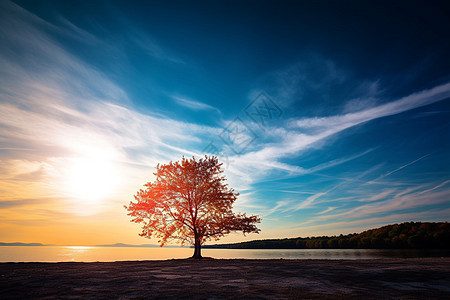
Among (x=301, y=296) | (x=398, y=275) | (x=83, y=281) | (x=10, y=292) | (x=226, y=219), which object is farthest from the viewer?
(x=226, y=219)

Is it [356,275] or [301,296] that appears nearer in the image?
[301,296]

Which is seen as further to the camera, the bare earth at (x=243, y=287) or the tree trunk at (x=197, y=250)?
the tree trunk at (x=197, y=250)

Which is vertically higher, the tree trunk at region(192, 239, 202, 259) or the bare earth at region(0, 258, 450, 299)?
the tree trunk at region(192, 239, 202, 259)

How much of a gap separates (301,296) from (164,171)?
931 inches

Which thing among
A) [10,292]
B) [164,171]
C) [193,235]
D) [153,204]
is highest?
[164,171]

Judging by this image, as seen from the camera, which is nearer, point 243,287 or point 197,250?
point 243,287

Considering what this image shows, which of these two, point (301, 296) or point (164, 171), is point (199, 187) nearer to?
point (164, 171)

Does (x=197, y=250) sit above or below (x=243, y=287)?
above

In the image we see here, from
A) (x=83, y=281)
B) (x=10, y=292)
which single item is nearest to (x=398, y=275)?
(x=83, y=281)

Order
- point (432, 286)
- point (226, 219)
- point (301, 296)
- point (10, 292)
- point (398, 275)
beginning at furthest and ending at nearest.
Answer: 1. point (226, 219)
2. point (398, 275)
3. point (432, 286)
4. point (10, 292)
5. point (301, 296)

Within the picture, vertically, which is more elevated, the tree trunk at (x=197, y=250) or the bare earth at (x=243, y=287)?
the tree trunk at (x=197, y=250)

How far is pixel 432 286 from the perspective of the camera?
371 inches

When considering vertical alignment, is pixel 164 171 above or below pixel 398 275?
above

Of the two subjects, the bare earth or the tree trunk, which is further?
the tree trunk
